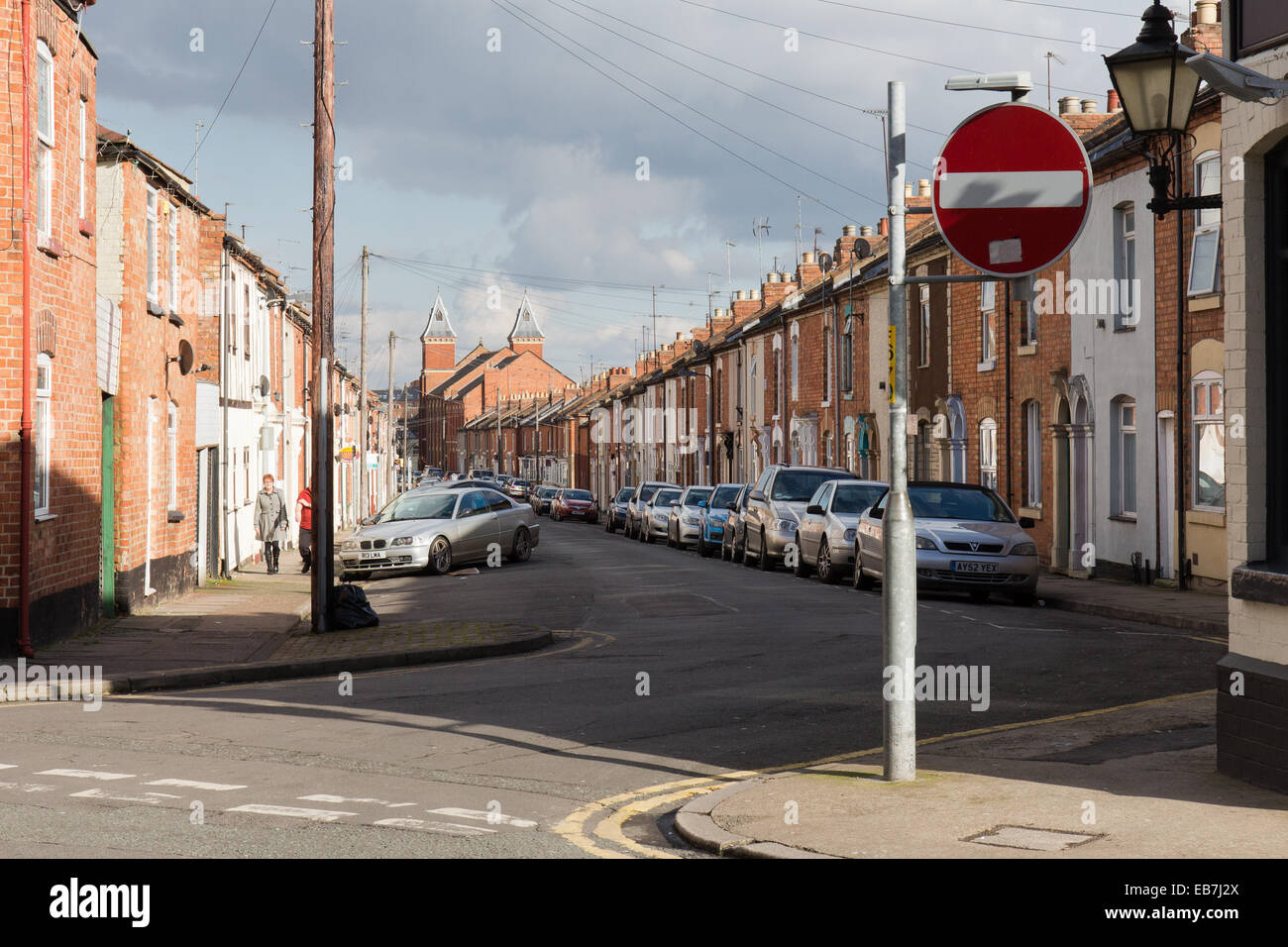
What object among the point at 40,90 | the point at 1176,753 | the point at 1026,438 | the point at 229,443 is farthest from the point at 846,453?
the point at 1176,753

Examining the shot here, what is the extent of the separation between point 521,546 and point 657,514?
13876 millimetres

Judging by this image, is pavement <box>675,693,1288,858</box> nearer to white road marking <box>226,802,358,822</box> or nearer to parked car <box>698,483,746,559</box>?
white road marking <box>226,802,358,822</box>

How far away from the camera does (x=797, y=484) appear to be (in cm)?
2922

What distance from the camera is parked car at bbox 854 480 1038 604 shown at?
20406 mm

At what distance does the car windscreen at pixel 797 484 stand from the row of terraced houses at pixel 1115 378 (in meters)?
4.24

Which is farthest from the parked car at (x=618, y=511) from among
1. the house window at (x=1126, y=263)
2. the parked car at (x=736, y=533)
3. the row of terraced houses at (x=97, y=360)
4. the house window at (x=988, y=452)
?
the house window at (x=1126, y=263)

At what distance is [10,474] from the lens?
14.5 meters

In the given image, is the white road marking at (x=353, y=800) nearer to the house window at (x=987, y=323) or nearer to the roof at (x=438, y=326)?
the house window at (x=987, y=323)

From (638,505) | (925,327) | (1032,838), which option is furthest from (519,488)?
(1032,838)

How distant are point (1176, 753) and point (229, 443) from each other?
24.2 metres

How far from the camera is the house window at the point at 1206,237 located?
71.5 ft

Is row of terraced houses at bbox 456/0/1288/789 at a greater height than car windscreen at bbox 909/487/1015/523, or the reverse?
row of terraced houses at bbox 456/0/1288/789

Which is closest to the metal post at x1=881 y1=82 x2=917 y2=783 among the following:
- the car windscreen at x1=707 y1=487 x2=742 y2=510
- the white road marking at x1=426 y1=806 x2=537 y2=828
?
the white road marking at x1=426 y1=806 x2=537 y2=828

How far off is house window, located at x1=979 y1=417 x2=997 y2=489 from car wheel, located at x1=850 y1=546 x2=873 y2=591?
9800mm
